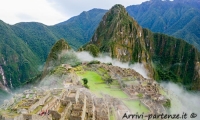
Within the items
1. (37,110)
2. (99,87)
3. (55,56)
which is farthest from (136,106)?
(55,56)

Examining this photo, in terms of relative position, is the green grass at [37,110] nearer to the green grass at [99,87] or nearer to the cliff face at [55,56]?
the green grass at [99,87]

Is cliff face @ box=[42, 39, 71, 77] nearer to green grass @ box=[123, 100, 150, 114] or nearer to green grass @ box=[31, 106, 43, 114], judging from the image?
green grass @ box=[123, 100, 150, 114]

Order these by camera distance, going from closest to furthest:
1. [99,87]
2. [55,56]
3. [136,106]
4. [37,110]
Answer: [37,110], [136,106], [99,87], [55,56]

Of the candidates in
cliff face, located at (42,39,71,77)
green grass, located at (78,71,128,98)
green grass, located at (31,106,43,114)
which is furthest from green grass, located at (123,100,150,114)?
cliff face, located at (42,39,71,77)

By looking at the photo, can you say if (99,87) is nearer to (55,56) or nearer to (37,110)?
(37,110)

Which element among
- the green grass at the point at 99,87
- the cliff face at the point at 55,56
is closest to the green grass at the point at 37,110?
the green grass at the point at 99,87

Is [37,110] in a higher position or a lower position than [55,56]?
lower

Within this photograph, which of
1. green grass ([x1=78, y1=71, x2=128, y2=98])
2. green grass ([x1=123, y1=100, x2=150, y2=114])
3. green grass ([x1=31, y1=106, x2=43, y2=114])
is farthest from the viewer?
green grass ([x1=78, y1=71, x2=128, y2=98])
